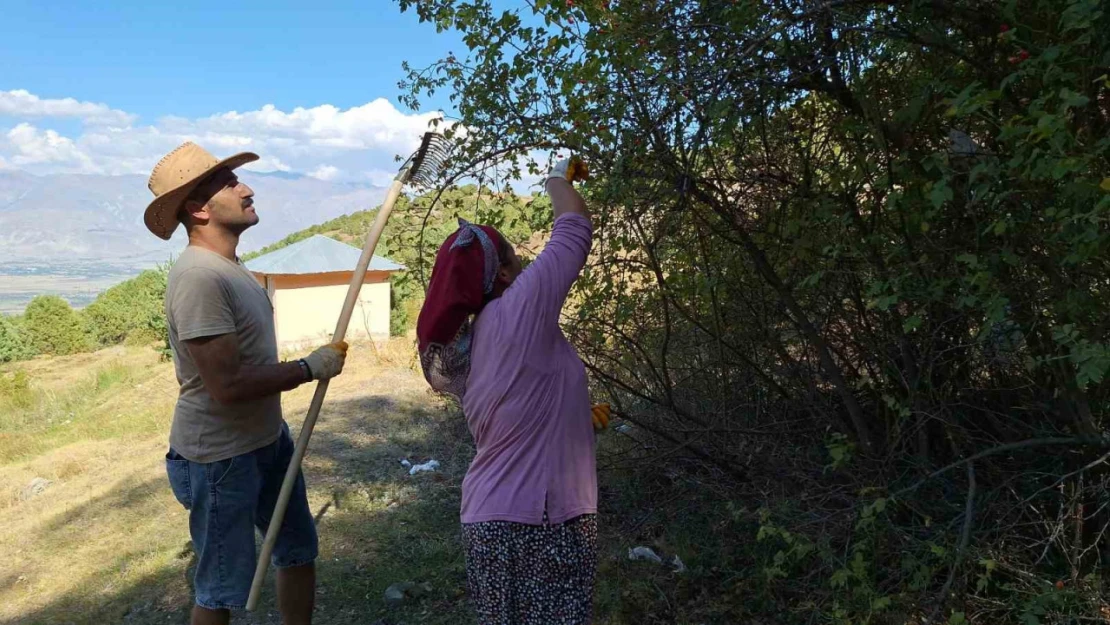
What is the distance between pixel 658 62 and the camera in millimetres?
2984

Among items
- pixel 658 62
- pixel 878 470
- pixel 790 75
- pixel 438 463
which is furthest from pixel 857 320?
pixel 438 463

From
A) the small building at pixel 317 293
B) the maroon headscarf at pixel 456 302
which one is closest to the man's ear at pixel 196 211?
the maroon headscarf at pixel 456 302

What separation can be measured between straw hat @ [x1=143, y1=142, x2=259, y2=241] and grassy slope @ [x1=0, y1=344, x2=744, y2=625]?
2207 mm

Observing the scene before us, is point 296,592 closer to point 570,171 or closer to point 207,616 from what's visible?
point 207,616

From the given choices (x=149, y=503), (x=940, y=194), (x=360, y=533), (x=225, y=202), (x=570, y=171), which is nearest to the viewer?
(x=940, y=194)

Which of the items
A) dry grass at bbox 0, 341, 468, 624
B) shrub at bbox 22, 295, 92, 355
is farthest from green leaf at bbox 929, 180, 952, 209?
shrub at bbox 22, 295, 92, 355

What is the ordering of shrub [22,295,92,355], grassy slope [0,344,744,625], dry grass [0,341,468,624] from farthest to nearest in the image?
1. shrub [22,295,92,355]
2. dry grass [0,341,468,624]
3. grassy slope [0,344,744,625]

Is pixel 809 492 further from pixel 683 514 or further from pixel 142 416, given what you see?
pixel 142 416

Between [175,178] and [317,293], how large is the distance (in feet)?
40.7

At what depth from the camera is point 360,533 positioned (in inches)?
201

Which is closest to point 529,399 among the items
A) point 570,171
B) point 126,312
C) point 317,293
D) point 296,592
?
point 570,171

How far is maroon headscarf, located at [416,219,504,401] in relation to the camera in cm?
214

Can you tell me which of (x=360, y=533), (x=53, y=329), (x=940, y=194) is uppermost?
(x=940, y=194)

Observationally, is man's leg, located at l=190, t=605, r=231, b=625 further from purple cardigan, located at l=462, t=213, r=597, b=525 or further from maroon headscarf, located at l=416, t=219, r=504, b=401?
maroon headscarf, located at l=416, t=219, r=504, b=401
